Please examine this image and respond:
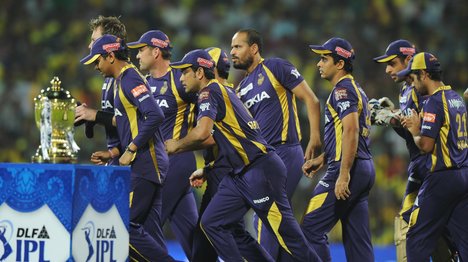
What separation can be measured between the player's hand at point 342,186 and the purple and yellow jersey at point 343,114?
0.87ft

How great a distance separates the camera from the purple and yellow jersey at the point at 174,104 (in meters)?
7.63

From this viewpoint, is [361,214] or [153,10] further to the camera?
[153,10]

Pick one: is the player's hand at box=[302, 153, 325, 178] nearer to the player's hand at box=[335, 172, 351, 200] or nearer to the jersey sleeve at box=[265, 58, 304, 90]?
the player's hand at box=[335, 172, 351, 200]

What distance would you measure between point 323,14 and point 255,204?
26.4 ft

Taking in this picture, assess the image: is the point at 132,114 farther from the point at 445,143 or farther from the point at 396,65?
the point at 396,65

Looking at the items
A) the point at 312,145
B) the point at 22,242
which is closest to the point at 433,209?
the point at 312,145

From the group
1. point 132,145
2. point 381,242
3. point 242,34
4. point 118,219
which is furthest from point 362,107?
point 381,242

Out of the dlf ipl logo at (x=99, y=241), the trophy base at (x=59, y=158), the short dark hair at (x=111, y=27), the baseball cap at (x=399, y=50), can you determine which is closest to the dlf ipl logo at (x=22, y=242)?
the dlf ipl logo at (x=99, y=241)

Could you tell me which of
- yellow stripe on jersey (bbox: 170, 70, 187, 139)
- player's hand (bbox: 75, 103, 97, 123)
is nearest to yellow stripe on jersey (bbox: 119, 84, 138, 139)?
→ player's hand (bbox: 75, 103, 97, 123)

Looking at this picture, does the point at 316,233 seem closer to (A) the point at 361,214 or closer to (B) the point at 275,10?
(A) the point at 361,214

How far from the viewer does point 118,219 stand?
5309 millimetres

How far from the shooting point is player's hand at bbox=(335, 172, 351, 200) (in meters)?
6.90

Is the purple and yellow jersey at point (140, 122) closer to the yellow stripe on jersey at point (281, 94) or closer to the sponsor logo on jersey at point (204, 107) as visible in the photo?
the sponsor logo on jersey at point (204, 107)

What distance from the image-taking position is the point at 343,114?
23.0ft
